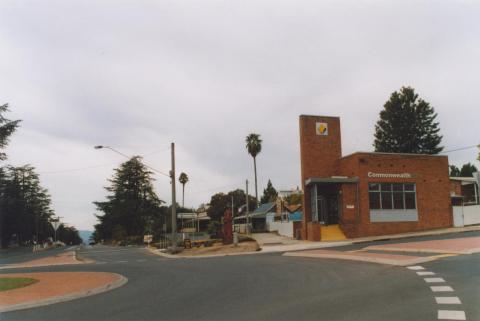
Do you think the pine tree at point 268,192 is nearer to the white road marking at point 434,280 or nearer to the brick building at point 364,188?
the brick building at point 364,188

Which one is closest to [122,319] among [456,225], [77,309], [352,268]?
[77,309]

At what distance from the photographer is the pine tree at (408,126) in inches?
2454

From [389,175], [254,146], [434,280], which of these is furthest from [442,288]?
[254,146]

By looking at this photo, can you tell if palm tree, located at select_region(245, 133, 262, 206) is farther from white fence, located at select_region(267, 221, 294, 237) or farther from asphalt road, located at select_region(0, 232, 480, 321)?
asphalt road, located at select_region(0, 232, 480, 321)

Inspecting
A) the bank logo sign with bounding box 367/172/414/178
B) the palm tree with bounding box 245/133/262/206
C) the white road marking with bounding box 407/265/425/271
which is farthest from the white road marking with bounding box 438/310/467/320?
the palm tree with bounding box 245/133/262/206

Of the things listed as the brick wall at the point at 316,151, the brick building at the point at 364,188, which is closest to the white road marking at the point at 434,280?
the brick building at the point at 364,188

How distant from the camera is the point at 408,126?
62125 mm

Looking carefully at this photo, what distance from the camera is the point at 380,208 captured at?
32.8 meters

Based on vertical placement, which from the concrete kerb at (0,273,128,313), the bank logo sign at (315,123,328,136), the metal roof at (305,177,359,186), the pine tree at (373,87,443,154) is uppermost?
the pine tree at (373,87,443,154)

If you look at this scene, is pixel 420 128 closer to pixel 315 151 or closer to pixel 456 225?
pixel 456 225

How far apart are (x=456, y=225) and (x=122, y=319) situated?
32995mm

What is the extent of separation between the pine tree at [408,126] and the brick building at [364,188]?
28176 millimetres

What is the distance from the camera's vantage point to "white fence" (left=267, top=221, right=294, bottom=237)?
3772cm

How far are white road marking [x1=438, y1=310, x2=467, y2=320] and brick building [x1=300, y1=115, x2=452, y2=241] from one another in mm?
24337
